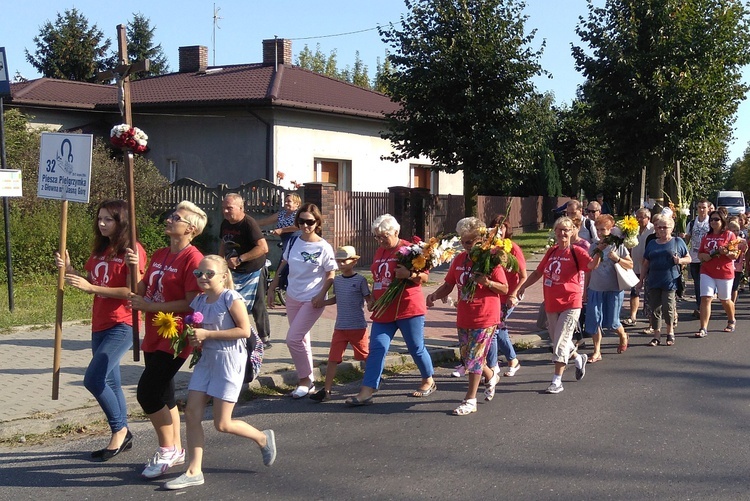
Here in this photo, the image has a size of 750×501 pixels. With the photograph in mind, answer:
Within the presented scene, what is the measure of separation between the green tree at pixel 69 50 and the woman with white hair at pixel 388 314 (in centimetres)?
4592

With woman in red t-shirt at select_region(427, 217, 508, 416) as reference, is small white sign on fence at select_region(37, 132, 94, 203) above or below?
above

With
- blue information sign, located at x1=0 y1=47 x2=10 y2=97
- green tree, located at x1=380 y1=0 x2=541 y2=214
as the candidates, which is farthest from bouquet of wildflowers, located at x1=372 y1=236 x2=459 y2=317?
green tree, located at x1=380 y1=0 x2=541 y2=214

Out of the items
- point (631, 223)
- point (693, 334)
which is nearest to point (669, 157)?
point (693, 334)

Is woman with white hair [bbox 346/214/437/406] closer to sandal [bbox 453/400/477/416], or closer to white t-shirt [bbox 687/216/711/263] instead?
sandal [bbox 453/400/477/416]

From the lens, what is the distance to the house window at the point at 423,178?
1133 inches

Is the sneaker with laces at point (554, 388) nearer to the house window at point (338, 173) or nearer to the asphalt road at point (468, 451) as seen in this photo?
the asphalt road at point (468, 451)

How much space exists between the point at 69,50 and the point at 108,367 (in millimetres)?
48251

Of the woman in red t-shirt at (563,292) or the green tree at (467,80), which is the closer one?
the woman in red t-shirt at (563,292)

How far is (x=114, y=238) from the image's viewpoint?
5.98 meters

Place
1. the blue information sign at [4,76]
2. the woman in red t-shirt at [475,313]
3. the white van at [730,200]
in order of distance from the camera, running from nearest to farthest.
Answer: the woman in red t-shirt at [475,313] → the blue information sign at [4,76] → the white van at [730,200]

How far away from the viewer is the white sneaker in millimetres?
5586

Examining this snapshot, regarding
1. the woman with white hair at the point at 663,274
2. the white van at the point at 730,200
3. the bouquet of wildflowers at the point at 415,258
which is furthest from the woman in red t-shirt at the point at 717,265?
the white van at the point at 730,200

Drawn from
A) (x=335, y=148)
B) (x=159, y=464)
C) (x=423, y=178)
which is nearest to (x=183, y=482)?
(x=159, y=464)

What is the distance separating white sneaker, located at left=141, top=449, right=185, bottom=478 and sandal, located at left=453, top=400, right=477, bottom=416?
261cm
